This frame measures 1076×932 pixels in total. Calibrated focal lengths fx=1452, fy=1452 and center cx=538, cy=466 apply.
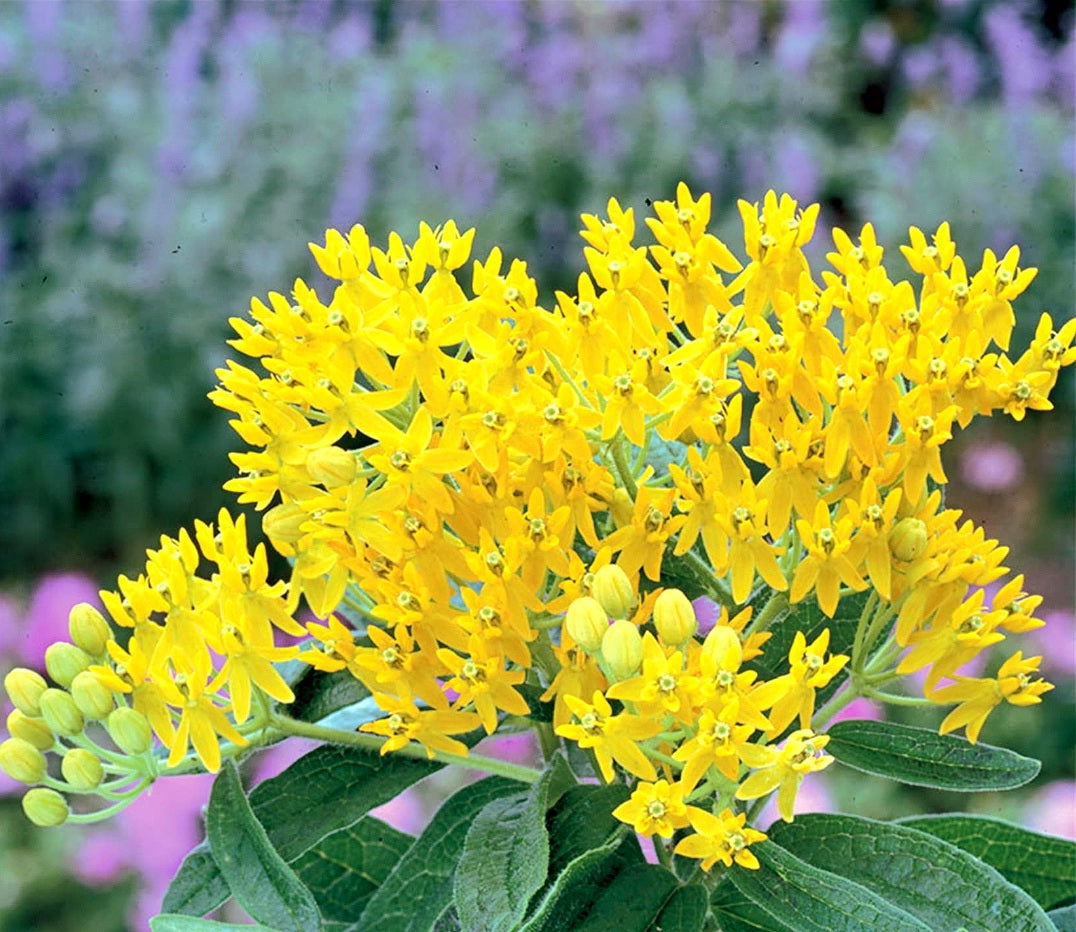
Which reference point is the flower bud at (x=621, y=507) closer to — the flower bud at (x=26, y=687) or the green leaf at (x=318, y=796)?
the green leaf at (x=318, y=796)

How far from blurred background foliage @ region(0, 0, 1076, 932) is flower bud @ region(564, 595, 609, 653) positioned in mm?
2846

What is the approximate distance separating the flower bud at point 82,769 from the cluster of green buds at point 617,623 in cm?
36

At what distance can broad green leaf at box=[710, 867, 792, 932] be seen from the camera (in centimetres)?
100

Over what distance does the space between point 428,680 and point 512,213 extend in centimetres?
374

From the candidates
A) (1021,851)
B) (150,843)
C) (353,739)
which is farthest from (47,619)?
(1021,851)

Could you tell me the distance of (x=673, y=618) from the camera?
89 cm

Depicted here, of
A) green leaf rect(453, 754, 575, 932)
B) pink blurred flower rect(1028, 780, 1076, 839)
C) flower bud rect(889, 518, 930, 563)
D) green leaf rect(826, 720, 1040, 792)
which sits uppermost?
flower bud rect(889, 518, 930, 563)

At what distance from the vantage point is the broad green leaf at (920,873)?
0.92 m

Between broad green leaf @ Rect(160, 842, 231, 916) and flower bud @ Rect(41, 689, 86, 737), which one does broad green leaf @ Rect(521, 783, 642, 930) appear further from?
flower bud @ Rect(41, 689, 86, 737)

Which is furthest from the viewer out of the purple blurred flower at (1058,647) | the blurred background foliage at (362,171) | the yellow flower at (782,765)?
the blurred background foliage at (362,171)

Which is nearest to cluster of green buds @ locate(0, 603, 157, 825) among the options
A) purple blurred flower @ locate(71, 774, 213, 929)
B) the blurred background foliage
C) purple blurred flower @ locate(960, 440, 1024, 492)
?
purple blurred flower @ locate(71, 774, 213, 929)

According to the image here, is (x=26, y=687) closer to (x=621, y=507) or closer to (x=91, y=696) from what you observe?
(x=91, y=696)

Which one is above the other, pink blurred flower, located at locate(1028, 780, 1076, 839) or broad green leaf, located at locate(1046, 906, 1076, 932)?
broad green leaf, located at locate(1046, 906, 1076, 932)

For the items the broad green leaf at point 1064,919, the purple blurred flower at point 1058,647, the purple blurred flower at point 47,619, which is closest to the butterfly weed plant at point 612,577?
the broad green leaf at point 1064,919
